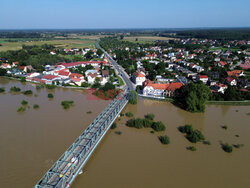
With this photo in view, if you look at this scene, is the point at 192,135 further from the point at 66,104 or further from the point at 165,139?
the point at 66,104

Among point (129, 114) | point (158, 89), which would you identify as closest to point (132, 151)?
point (129, 114)

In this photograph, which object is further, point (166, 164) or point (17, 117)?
point (17, 117)

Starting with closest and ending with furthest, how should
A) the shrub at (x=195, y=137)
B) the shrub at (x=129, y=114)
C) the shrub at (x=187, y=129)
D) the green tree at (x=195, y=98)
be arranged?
the shrub at (x=195, y=137) < the shrub at (x=187, y=129) < the shrub at (x=129, y=114) < the green tree at (x=195, y=98)

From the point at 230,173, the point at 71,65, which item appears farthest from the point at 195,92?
the point at 71,65

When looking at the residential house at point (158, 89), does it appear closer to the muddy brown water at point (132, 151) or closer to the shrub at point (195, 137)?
the muddy brown water at point (132, 151)

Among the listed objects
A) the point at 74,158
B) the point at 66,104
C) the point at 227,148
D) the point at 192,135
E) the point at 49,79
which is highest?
the point at 49,79

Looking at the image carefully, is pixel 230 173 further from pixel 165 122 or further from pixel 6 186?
pixel 6 186

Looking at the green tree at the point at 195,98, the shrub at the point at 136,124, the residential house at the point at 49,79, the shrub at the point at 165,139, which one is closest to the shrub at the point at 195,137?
the shrub at the point at 165,139
